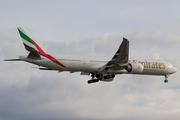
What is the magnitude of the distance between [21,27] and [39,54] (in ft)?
15.8

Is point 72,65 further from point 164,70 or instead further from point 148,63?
point 164,70

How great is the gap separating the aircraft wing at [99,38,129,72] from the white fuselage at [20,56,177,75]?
106 cm

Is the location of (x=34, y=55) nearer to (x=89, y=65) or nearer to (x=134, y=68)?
(x=89, y=65)

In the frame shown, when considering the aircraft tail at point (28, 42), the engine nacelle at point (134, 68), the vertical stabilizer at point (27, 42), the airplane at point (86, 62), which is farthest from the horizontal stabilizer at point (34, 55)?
the engine nacelle at point (134, 68)

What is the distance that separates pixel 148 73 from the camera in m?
42.1

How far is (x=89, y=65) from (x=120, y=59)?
4.48m

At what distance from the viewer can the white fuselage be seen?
35.6 metres

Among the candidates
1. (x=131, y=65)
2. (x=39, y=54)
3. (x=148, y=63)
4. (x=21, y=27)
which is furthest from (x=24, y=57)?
(x=148, y=63)

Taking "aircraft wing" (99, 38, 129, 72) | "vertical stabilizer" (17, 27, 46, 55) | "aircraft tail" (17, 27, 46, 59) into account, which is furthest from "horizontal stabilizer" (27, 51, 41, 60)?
"aircraft wing" (99, 38, 129, 72)

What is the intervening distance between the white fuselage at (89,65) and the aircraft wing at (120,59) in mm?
1059

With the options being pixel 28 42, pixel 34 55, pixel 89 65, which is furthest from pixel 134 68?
pixel 28 42

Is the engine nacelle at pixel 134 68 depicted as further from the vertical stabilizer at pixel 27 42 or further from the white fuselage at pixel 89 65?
the vertical stabilizer at pixel 27 42

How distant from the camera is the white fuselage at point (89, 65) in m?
35.6

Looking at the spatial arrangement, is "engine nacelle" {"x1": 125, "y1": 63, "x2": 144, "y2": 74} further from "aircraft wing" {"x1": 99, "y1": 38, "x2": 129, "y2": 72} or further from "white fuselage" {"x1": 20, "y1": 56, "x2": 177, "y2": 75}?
"white fuselage" {"x1": 20, "y1": 56, "x2": 177, "y2": 75}
